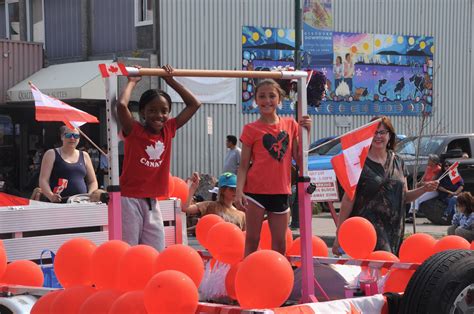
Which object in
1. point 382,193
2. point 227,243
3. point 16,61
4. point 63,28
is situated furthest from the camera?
point 63,28

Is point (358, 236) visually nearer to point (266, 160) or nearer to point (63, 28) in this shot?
point (266, 160)

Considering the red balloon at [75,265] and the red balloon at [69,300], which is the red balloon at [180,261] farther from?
the red balloon at [75,265]

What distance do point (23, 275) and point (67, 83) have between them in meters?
18.8

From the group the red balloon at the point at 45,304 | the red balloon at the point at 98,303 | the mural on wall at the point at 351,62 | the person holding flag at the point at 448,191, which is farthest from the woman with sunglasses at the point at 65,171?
the mural on wall at the point at 351,62

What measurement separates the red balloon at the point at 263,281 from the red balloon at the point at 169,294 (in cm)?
33

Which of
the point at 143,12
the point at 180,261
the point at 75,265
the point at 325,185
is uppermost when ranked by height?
the point at 143,12

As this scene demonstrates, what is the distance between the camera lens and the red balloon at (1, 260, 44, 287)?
614 centimetres

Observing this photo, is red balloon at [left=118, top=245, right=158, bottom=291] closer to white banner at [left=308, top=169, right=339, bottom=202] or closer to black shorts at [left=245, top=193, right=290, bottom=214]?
black shorts at [left=245, top=193, right=290, bottom=214]

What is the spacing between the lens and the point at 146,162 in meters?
6.21

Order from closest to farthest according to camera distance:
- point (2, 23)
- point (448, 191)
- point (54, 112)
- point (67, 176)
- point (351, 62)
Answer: point (67, 176) < point (54, 112) < point (448, 191) < point (351, 62) < point (2, 23)

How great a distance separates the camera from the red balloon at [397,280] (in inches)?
236

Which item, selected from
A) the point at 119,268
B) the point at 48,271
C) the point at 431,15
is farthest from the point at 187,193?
the point at 431,15

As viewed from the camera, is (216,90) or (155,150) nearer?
(155,150)

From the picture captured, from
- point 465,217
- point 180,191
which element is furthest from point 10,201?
point 465,217
